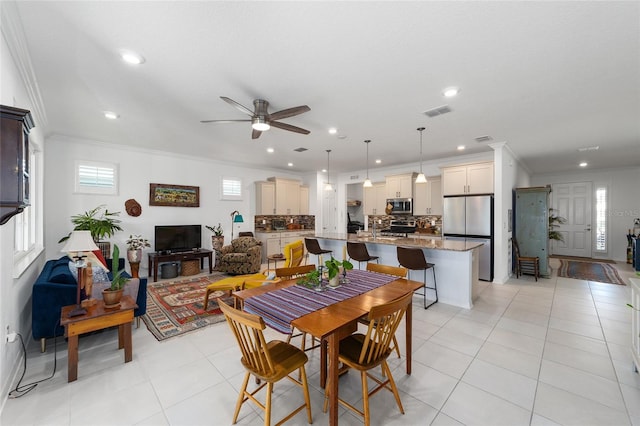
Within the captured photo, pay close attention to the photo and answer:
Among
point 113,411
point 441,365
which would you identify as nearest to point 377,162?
point 441,365

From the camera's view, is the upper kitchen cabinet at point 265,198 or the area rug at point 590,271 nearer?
the area rug at point 590,271

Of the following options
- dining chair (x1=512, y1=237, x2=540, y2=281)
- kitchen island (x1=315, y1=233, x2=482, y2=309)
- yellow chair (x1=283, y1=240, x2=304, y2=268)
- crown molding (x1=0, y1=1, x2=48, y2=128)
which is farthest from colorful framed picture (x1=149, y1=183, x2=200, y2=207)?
dining chair (x1=512, y1=237, x2=540, y2=281)

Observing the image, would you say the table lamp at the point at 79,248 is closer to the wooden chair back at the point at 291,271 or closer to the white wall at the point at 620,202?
the wooden chair back at the point at 291,271

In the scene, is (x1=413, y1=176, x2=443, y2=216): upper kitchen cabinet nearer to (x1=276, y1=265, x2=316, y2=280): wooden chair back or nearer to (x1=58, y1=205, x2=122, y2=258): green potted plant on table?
(x1=276, y1=265, x2=316, y2=280): wooden chair back

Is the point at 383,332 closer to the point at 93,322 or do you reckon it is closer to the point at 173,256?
the point at 93,322

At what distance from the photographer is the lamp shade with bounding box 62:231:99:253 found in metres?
2.52

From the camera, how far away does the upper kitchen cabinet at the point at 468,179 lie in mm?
5422

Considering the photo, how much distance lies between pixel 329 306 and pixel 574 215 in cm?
1000

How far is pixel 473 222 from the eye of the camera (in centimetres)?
551

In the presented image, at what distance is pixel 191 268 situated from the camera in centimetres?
580

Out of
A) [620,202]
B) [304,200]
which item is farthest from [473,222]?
[620,202]

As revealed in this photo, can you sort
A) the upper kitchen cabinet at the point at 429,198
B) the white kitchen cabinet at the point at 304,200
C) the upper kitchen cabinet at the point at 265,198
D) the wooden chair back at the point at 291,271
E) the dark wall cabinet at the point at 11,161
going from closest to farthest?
the dark wall cabinet at the point at 11,161, the wooden chair back at the point at 291,271, the upper kitchen cabinet at the point at 429,198, the upper kitchen cabinet at the point at 265,198, the white kitchen cabinet at the point at 304,200

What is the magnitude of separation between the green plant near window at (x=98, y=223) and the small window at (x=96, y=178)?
35 centimetres

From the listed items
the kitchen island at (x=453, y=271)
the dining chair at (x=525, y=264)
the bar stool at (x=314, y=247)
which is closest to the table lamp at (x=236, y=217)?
the bar stool at (x=314, y=247)
